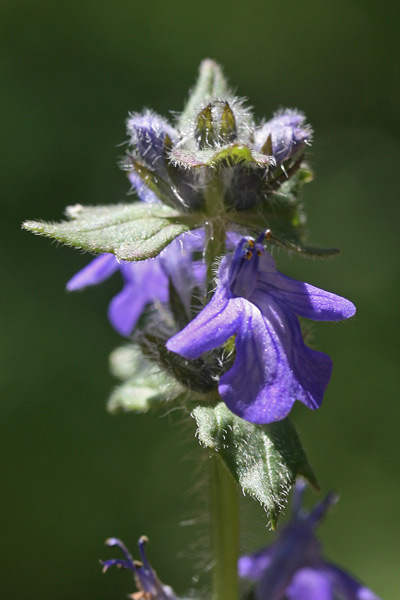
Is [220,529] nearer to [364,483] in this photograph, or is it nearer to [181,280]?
[181,280]

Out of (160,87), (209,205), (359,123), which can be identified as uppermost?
(160,87)

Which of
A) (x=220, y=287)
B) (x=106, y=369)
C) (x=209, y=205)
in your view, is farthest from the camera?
(x=106, y=369)

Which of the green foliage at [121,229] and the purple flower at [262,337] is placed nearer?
the purple flower at [262,337]

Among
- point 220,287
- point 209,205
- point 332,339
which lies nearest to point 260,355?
point 220,287

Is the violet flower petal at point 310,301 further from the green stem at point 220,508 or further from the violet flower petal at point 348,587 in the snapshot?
the violet flower petal at point 348,587

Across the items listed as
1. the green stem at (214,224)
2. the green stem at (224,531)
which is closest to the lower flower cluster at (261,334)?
the green stem at (214,224)

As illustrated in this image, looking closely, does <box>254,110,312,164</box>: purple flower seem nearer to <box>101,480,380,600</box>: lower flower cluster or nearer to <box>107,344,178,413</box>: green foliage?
<box>107,344,178,413</box>: green foliage
